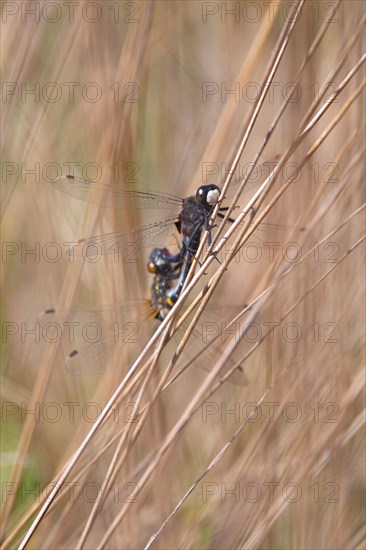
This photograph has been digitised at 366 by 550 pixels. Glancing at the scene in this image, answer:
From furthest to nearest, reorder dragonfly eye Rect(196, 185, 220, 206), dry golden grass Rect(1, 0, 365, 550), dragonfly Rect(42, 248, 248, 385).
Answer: dragonfly Rect(42, 248, 248, 385) < dragonfly eye Rect(196, 185, 220, 206) < dry golden grass Rect(1, 0, 365, 550)

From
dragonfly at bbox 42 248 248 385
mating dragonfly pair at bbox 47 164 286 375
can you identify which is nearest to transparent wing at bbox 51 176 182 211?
mating dragonfly pair at bbox 47 164 286 375

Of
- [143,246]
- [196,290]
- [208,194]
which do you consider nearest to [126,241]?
[143,246]

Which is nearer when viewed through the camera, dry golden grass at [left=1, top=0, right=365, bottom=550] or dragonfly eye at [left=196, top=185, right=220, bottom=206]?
dry golden grass at [left=1, top=0, right=365, bottom=550]

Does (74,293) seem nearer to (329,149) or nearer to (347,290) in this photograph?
(347,290)

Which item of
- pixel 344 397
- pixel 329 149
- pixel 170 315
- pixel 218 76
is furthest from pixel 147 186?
pixel 170 315

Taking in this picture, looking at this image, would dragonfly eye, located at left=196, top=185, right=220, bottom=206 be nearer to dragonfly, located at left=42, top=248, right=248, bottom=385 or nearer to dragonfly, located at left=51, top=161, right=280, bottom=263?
dragonfly, located at left=51, top=161, right=280, bottom=263
